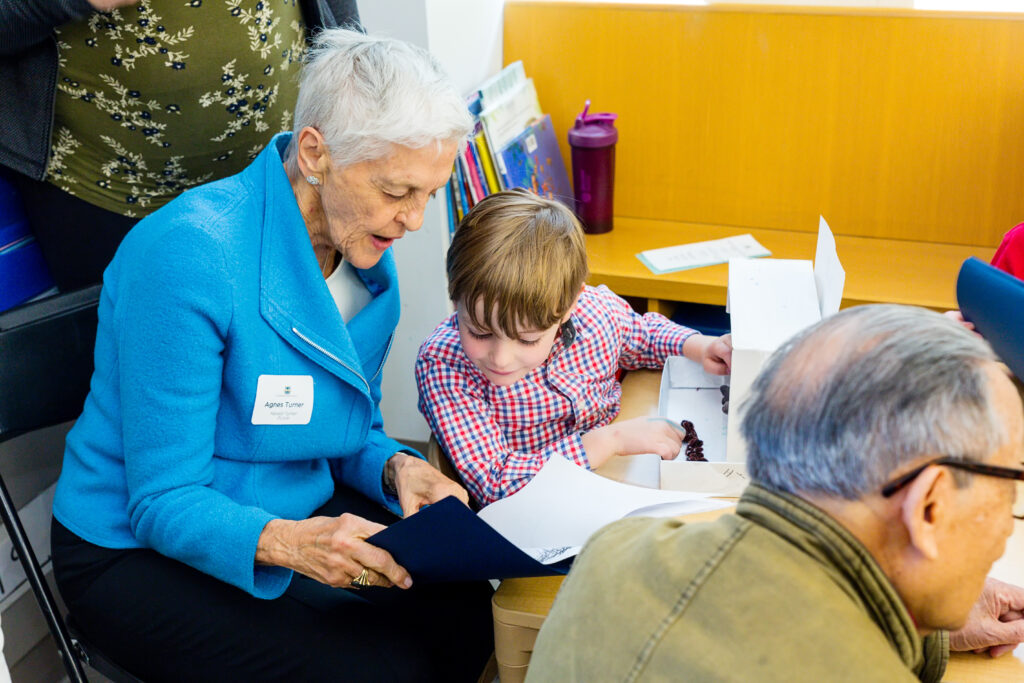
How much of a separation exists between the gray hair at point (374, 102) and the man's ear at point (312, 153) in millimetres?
14

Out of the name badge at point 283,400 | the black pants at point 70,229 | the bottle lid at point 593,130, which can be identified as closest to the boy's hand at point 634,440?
the name badge at point 283,400

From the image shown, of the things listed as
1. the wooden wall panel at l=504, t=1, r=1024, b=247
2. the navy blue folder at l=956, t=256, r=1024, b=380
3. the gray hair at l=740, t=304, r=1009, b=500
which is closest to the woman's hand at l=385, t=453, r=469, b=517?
the gray hair at l=740, t=304, r=1009, b=500

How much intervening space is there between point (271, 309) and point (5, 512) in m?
0.56

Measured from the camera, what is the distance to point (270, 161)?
153 cm

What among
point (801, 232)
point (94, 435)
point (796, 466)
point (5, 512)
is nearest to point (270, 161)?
point (94, 435)

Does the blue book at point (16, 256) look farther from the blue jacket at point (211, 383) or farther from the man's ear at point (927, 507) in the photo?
the man's ear at point (927, 507)

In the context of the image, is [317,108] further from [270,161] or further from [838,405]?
[838,405]

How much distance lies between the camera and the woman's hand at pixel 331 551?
1.34 meters

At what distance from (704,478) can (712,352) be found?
0.40 m

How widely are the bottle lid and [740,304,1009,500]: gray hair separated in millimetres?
2004

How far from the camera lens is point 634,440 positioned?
1.58 m

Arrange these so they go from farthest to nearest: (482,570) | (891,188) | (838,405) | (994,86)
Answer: (891,188) < (994,86) < (482,570) < (838,405)

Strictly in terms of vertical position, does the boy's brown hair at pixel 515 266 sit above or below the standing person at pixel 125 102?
below

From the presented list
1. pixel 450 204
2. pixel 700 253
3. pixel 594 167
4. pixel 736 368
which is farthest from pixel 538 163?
pixel 736 368
